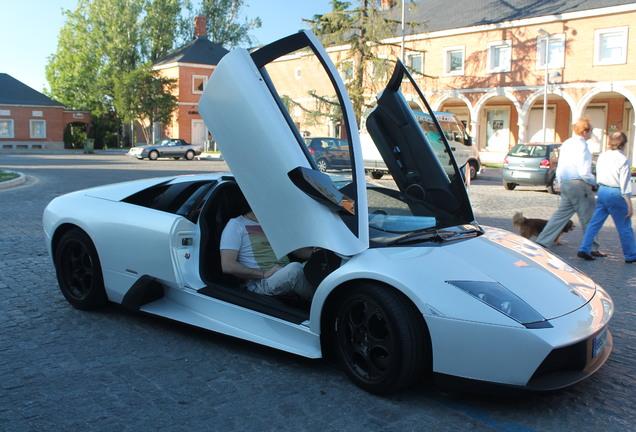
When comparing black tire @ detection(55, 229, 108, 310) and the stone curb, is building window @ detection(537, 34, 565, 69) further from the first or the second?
black tire @ detection(55, 229, 108, 310)

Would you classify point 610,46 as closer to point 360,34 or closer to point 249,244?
point 360,34

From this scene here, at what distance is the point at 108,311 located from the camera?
4965 mm

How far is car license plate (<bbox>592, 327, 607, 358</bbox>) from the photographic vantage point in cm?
320

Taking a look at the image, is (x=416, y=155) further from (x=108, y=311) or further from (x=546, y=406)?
(x=108, y=311)

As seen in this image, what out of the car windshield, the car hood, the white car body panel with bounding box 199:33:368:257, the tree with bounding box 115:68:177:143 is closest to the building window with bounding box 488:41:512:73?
the car windshield

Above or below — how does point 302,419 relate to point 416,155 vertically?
below

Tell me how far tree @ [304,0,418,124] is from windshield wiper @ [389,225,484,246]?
28041 millimetres

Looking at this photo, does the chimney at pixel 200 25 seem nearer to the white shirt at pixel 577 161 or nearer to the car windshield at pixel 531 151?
the car windshield at pixel 531 151

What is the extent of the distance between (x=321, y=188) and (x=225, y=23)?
232 ft

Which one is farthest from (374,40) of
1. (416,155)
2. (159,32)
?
(159,32)

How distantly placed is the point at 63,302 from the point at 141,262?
4.28 feet

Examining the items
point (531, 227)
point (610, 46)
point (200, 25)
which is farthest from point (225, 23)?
point (531, 227)

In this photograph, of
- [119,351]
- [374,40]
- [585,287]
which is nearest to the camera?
[585,287]

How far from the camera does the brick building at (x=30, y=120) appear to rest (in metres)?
53.7
